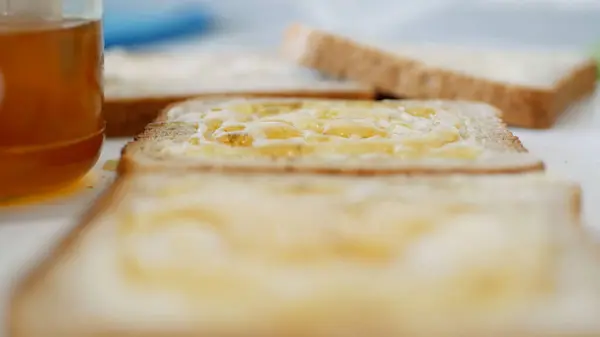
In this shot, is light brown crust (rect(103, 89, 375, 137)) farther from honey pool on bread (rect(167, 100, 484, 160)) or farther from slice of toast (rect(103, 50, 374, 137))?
honey pool on bread (rect(167, 100, 484, 160))

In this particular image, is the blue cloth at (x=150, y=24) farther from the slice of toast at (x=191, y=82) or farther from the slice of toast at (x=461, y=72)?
the slice of toast at (x=461, y=72)

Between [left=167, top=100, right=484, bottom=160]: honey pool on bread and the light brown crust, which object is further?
the light brown crust

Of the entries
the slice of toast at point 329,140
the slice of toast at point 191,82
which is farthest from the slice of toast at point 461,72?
the slice of toast at point 329,140

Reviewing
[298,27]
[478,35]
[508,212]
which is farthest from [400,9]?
[508,212]

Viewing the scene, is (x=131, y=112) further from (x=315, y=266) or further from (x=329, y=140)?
(x=315, y=266)

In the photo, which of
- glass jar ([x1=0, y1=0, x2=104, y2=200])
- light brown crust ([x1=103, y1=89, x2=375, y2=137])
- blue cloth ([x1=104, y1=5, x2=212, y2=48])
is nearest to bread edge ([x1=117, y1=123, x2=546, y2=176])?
glass jar ([x1=0, y1=0, x2=104, y2=200])

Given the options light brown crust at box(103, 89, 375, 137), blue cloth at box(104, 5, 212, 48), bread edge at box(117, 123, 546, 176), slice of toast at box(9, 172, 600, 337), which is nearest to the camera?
slice of toast at box(9, 172, 600, 337)

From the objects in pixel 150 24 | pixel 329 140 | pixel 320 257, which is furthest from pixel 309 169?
pixel 150 24
